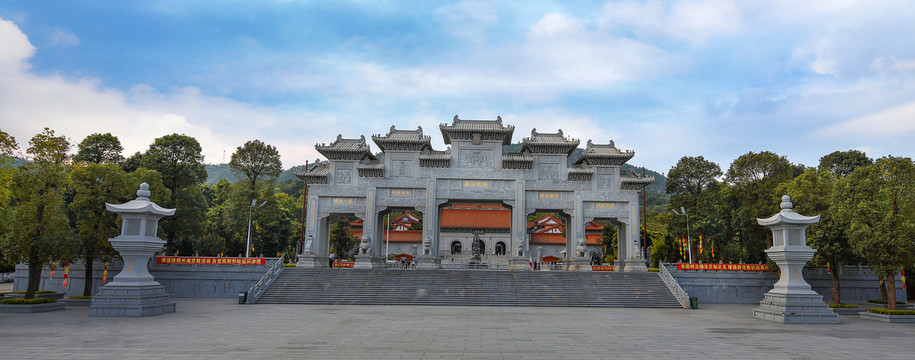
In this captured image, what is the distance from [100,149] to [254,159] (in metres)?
10.5

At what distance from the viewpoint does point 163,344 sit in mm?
12859

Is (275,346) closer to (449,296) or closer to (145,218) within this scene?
(145,218)

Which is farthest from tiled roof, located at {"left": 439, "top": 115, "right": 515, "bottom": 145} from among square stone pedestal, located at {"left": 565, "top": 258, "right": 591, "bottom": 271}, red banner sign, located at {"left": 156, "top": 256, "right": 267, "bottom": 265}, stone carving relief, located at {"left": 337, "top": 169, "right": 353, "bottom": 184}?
red banner sign, located at {"left": 156, "top": 256, "right": 267, "bottom": 265}

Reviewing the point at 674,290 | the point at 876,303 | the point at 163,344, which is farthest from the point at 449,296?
the point at 876,303

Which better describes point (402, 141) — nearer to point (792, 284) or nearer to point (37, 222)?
point (37, 222)

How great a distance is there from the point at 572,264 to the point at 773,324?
698 inches

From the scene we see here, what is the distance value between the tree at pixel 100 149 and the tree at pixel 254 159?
25.9ft

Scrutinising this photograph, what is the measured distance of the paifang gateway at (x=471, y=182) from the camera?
123 feet

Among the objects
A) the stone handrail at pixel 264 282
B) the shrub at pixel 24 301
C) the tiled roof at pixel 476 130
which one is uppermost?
the tiled roof at pixel 476 130

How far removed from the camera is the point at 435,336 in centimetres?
1452

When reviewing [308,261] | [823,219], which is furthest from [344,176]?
[823,219]

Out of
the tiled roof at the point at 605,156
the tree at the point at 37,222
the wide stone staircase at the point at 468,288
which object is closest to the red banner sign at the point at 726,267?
the wide stone staircase at the point at 468,288

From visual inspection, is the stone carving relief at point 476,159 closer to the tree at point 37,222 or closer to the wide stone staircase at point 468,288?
the wide stone staircase at point 468,288

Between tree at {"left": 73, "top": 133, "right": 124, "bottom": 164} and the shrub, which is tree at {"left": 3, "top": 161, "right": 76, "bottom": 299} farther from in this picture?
tree at {"left": 73, "top": 133, "right": 124, "bottom": 164}
